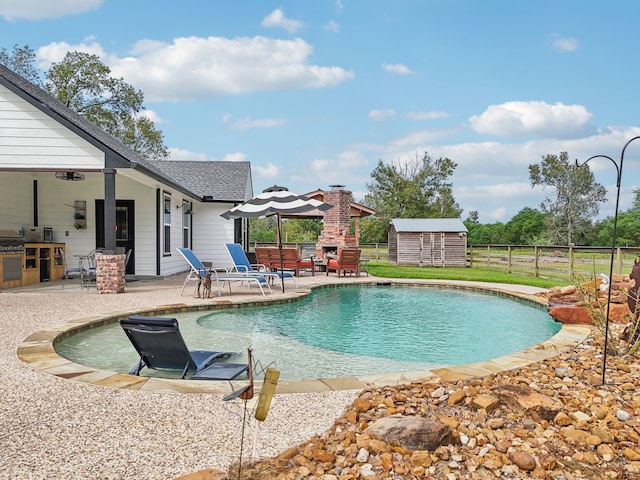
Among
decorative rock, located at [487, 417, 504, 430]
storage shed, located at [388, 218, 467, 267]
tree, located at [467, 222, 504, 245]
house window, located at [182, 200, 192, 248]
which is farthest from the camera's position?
tree, located at [467, 222, 504, 245]

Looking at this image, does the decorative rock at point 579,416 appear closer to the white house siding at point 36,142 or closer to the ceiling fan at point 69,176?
the white house siding at point 36,142

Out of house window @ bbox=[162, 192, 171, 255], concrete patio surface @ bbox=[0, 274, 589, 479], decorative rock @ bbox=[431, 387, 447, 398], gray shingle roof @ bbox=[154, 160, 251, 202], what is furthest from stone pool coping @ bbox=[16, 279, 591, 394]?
gray shingle roof @ bbox=[154, 160, 251, 202]

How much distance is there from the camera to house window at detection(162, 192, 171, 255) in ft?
42.6

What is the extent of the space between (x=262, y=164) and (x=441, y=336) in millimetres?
17068

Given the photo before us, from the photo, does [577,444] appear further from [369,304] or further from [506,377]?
[369,304]

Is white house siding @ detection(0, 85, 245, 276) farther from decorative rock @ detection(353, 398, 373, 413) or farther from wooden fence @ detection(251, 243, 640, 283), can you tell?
decorative rock @ detection(353, 398, 373, 413)

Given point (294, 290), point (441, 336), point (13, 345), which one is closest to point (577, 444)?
point (441, 336)

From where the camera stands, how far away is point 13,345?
5.07m

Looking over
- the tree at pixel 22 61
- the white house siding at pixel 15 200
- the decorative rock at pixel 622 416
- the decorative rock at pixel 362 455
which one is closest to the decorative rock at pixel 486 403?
the decorative rock at pixel 622 416

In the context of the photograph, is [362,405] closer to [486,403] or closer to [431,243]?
[486,403]

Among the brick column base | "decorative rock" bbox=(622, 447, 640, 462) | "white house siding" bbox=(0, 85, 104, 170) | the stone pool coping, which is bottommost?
the stone pool coping

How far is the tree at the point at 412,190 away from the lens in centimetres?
3659

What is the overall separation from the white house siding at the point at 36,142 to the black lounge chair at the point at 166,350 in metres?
6.27

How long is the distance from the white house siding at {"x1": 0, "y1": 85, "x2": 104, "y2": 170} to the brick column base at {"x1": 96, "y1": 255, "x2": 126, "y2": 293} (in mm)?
1903
